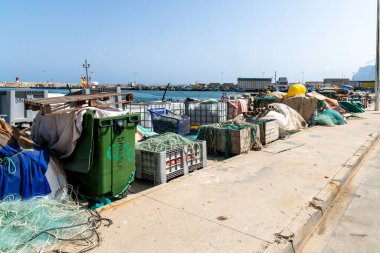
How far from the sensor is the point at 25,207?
3.91m

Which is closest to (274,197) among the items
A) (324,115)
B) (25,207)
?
(25,207)

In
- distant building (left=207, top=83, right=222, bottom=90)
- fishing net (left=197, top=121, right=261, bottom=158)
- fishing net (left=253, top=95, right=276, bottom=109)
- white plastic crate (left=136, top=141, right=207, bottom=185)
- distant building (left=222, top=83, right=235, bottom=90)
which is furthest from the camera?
distant building (left=207, top=83, right=222, bottom=90)

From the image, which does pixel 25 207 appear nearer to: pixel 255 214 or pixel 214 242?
pixel 214 242

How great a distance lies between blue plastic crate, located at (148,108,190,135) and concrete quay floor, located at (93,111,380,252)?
2.61 meters

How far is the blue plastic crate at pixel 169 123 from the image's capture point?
9.91 meters

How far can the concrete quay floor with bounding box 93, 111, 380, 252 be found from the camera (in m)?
3.69

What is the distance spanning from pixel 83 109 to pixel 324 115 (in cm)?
1323

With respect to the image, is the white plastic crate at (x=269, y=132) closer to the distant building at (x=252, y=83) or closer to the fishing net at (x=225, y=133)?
the fishing net at (x=225, y=133)

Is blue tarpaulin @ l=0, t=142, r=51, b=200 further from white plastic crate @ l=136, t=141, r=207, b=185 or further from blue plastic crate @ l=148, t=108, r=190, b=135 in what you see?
blue plastic crate @ l=148, t=108, r=190, b=135

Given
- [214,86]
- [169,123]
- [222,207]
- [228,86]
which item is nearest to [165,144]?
[222,207]

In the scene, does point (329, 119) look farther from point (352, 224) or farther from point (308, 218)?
point (308, 218)

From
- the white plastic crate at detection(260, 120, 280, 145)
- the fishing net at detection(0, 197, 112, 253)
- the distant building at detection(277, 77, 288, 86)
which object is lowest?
the fishing net at detection(0, 197, 112, 253)

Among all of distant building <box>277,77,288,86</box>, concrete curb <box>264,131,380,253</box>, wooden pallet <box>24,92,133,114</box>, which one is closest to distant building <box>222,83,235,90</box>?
distant building <box>277,77,288,86</box>

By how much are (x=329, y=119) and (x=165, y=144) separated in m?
11.2
